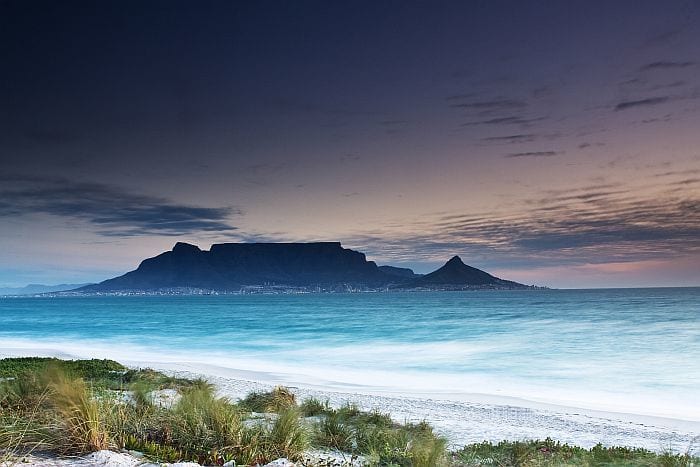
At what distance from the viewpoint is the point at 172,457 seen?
648 centimetres

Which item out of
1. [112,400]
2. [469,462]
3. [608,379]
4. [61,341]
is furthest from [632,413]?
[61,341]

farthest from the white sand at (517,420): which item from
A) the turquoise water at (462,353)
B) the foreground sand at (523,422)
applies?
the turquoise water at (462,353)

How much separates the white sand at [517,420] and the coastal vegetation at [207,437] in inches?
67.9

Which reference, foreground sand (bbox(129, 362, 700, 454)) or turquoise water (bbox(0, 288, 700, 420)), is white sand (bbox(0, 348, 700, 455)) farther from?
turquoise water (bbox(0, 288, 700, 420))

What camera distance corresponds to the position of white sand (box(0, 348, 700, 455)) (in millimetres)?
11438

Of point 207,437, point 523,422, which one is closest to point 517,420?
point 523,422

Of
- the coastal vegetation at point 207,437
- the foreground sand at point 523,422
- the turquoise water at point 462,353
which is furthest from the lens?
the turquoise water at point 462,353

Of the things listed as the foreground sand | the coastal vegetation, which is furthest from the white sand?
the coastal vegetation

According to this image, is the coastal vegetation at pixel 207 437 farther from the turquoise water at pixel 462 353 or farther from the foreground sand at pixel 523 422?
the turquoise water at pixel 462 353

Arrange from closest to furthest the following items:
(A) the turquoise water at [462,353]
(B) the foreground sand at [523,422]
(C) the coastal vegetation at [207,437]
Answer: (C) the coastal vegetation at [207,437] < (B) the foreground sand at [523,422] < (A) the turquoise water at [462,353]

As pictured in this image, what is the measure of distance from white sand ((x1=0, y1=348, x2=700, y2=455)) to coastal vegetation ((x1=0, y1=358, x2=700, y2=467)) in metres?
1.72

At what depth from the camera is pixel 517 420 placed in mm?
13945

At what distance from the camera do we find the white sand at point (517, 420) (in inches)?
450

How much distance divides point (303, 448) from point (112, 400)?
3268mm
